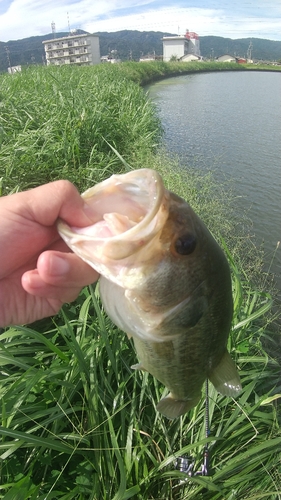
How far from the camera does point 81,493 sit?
224 centimetres

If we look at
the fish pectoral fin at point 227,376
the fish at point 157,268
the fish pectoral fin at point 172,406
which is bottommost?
the fish pectoral fin at point 172,406

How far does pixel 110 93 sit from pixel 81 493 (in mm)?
10151

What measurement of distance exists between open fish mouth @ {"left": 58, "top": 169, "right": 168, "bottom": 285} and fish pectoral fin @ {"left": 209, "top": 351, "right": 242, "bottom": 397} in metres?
0.77

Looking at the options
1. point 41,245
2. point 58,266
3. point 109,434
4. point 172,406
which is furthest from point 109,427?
point 58,266

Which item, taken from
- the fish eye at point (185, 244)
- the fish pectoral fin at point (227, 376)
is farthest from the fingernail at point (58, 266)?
the fish pectoral fin at point (227, 376)

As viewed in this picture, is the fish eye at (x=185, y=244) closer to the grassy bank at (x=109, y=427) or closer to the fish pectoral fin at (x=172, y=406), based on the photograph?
the fish pectoral fin at (x=172, y=406)

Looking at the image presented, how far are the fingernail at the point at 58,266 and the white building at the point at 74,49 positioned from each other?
117116 millimetres

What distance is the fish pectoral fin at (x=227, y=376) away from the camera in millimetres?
1796

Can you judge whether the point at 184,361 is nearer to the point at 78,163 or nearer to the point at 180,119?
the point at 78,163

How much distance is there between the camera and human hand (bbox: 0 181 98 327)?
1.46 meters

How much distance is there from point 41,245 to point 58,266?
37cm

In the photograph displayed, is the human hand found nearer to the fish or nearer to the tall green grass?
the fish

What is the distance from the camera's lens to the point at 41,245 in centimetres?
177

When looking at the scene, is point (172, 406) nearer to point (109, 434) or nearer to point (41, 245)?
point (109, 434)
